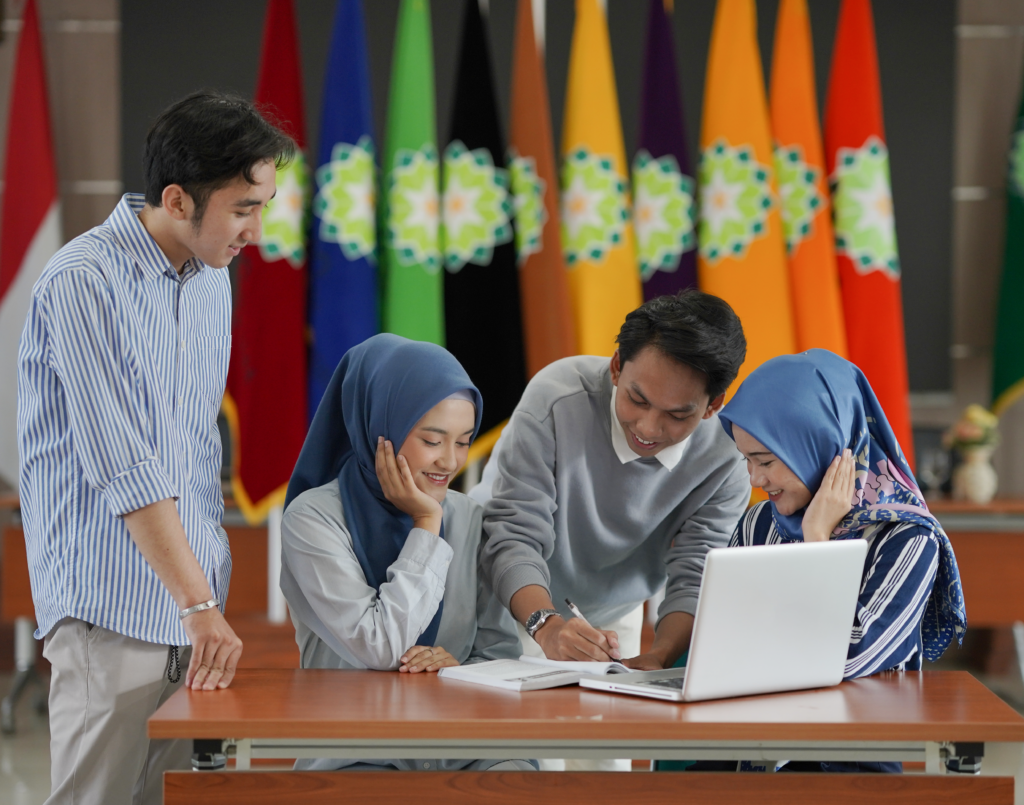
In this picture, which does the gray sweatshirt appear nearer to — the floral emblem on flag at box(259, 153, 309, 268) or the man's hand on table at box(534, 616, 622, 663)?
the man's hand on table at box(534, 616, 622, 663)

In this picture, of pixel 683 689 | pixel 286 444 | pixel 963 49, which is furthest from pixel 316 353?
pixel 963 49

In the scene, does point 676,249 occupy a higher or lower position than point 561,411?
higher

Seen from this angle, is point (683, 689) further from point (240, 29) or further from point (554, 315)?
point (240, 29)

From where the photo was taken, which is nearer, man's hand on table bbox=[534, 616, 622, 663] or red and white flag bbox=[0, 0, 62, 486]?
man's hand on table bbox=[534, 616, 622, 663]

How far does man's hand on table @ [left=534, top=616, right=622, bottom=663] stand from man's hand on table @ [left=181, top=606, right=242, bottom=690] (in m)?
0.54

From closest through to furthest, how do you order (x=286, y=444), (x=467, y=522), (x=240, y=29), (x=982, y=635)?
(x=467, y=522), (x=286, y=444), (x=240, y=29), (x=982, y=635)

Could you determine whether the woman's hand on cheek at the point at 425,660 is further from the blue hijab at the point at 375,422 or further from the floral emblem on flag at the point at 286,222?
the floral emblem on flag at the point at 286,222

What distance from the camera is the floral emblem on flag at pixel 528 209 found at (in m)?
3.77

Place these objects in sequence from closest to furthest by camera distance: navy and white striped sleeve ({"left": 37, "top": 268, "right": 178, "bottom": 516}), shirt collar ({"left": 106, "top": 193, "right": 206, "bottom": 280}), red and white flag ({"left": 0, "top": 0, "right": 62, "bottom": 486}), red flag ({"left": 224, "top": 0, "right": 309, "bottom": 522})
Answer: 1. navy and white striped sleeve ({"left": 37, "top": 268, "right": 178, "bottom": 516})
2. shirt collar ({"left": 106, "top": 193, "right": 206, "bottom": 280})
3. red flag ({"left": 224, "top": 0, "right": 309, "bottom": 522})
4. red and white flag ({"left": 0, "top": 0, "right": 62, "bottom": 486})

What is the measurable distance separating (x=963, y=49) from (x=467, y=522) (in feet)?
12.0

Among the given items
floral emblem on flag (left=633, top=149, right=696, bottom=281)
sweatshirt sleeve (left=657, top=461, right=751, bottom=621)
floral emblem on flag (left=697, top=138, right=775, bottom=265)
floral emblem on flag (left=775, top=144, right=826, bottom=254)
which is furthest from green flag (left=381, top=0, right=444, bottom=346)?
sweatshirt sleeve (left=657, top=461, right=751, bottom=621)

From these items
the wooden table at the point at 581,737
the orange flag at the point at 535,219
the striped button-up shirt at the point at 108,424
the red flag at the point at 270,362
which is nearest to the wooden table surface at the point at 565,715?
the wooden table at the point at 581,737

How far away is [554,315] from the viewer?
375cm

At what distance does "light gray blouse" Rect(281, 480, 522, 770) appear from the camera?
1713mm
